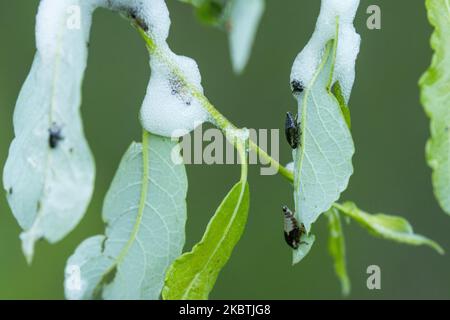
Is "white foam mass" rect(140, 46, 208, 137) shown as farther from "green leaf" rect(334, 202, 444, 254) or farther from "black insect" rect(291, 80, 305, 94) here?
"green leaf" rect(334, 202, 444, 254)

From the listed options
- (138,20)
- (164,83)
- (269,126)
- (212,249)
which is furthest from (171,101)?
(269,126)

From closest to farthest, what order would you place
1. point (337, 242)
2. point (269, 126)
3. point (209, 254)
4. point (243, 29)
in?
1. point (243, 29)
2. point (209, 254)
3. point (337, 242)
4. point (269, 126)

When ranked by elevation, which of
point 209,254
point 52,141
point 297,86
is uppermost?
point 297,86

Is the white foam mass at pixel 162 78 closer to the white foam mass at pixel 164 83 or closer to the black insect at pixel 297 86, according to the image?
the white foam mass at pixel 164 83

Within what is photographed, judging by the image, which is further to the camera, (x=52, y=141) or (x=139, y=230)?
(x=139, y=230)

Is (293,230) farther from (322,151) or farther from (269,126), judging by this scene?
(269,126)

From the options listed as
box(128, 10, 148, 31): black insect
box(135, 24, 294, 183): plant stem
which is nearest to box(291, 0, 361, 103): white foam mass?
box(135, 24, 294, 183): plant stem

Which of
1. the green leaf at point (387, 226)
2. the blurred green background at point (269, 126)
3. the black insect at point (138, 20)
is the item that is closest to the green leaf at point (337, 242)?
the green leaf at point (387, 226)
